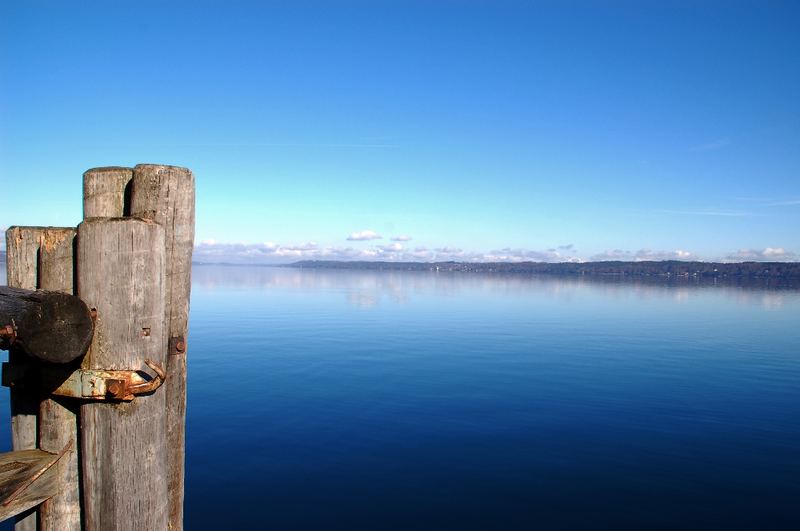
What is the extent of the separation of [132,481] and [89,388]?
56 centimetres

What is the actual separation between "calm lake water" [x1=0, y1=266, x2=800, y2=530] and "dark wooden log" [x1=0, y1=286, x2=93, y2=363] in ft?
32.4

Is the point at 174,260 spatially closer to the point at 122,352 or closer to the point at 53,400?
the point at 122,352

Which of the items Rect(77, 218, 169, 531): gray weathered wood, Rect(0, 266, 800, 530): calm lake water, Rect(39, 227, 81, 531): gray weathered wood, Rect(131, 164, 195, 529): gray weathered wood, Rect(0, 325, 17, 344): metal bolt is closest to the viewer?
Rect(0, 325, 17, 344): metal bolt

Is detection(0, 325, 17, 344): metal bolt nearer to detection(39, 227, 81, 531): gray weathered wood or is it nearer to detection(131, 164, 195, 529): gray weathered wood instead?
detection(39, 227, 81, 531): gray weathered wood

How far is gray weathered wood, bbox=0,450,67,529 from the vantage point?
8.30 ft

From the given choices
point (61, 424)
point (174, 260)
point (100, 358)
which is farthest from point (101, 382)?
point (174, 260)

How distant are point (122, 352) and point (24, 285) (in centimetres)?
82

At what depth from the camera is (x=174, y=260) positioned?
10.0ft

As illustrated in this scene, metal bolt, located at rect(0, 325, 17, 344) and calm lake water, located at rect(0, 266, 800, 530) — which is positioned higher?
metal bolt, located at rect(0, 325, 17, 344)

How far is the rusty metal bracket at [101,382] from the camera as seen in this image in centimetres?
262

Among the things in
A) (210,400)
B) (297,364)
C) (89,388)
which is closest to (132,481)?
(89,388)

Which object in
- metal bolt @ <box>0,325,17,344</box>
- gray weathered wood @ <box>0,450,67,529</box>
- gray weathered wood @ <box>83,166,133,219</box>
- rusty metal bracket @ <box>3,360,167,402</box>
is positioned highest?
gray weathered wood @ <box>83,166,133,219</box>

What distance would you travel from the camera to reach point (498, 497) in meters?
12.3

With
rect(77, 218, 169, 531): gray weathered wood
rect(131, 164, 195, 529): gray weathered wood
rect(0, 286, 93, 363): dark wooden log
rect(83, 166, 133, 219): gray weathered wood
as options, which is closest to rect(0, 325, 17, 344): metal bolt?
rect(0, 286, 93, 363): dark wooden log
